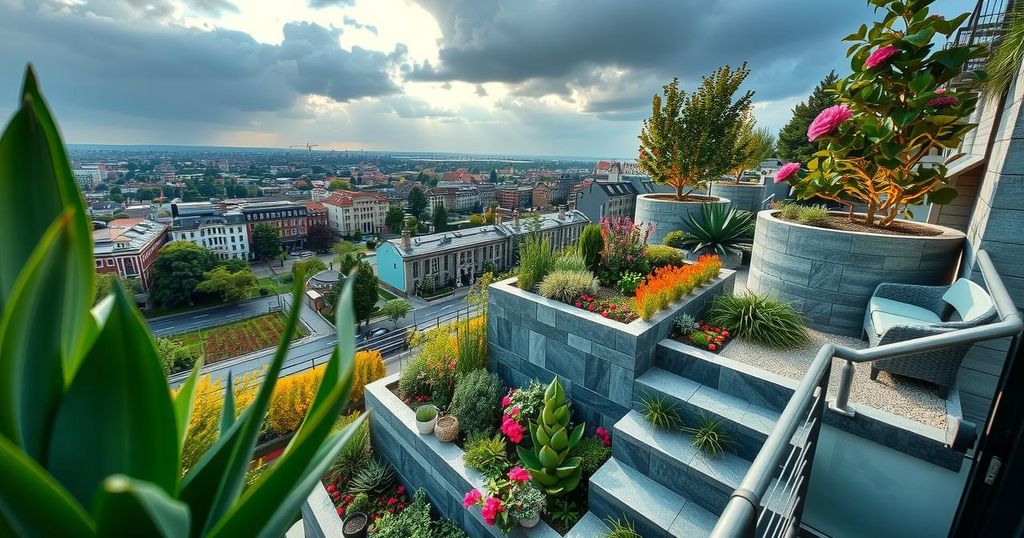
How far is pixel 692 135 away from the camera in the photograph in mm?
8203

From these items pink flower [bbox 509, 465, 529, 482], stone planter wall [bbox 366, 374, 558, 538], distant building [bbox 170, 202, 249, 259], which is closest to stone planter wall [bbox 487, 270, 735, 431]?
pink flower [bbox 509, 465, 529, 482]

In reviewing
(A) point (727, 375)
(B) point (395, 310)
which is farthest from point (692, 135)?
(B) point (395, 310)

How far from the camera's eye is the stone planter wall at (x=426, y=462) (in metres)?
3.93

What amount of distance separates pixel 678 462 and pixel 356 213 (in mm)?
60416

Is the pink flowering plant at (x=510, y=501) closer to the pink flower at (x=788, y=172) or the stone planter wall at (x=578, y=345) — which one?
the stone planter wall at (x=578, y=345)

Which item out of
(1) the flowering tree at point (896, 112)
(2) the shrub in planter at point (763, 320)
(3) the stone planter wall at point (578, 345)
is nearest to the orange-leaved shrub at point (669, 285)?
(3) the stone planter wall at point (578, 345)

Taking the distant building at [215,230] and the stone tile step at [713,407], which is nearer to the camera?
the stone tile step at [713,407]

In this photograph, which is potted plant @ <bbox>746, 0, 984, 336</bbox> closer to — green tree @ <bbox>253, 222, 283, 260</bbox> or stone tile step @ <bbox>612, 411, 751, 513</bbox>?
stone tile step @ <bbox>612, 411, 751, 513</bbox>

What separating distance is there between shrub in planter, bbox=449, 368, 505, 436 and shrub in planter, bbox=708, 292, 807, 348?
265cm

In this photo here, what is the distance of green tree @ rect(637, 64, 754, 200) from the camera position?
8.05 meters

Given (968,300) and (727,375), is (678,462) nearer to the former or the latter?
(727,375)

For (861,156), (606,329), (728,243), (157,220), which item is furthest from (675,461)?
(157,220)

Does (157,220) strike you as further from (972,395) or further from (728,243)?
(972,395)

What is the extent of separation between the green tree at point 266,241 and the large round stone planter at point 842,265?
158 ft
